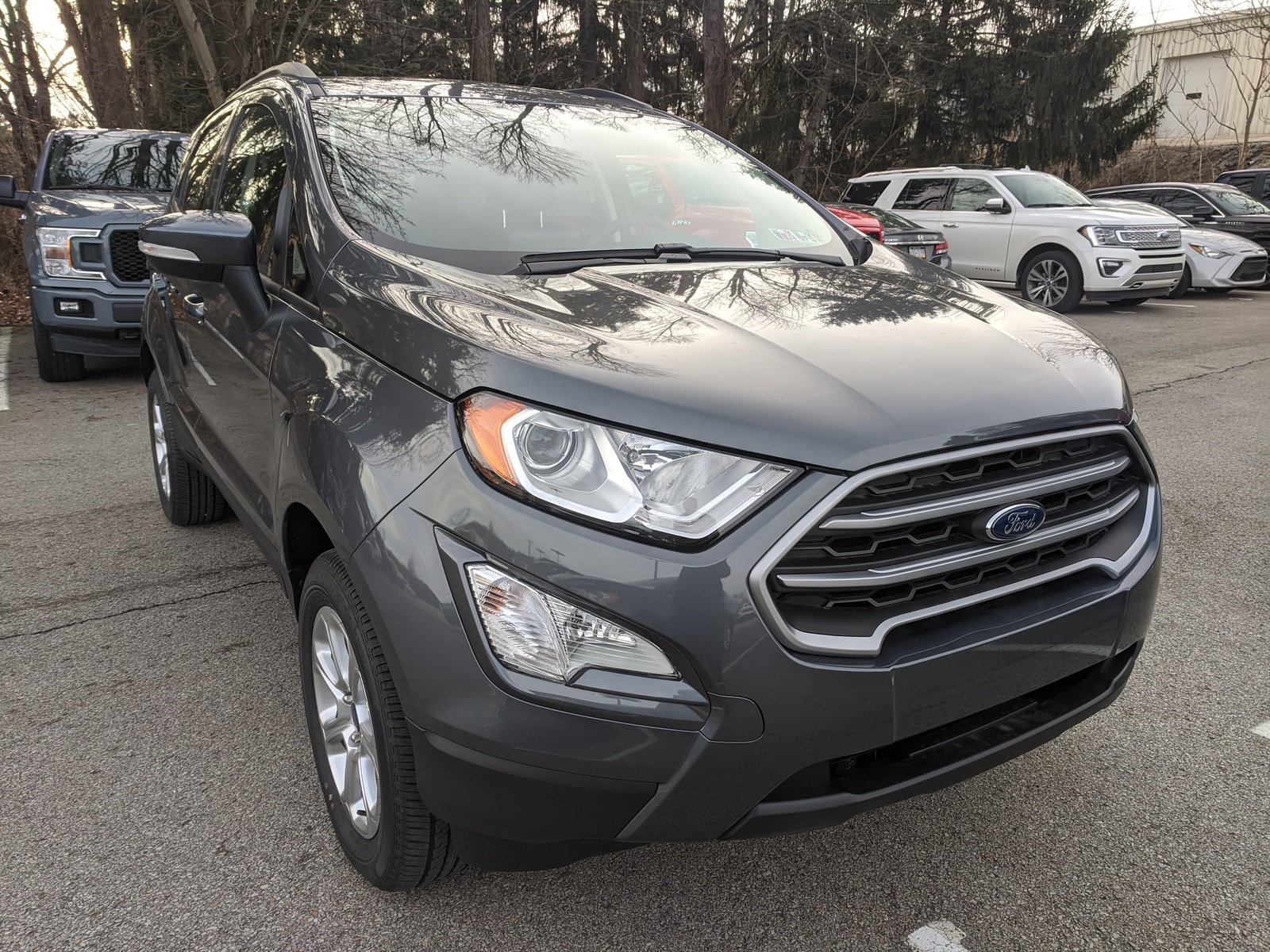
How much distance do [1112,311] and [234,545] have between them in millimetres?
11642

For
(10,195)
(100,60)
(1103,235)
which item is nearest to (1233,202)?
(1103,235)

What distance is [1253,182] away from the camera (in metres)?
16.7

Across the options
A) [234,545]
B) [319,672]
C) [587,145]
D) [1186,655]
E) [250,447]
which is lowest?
[234,545]

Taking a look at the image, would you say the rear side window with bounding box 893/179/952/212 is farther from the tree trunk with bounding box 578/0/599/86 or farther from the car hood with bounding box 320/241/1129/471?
the car hood with bounding box 320/241/1129/471

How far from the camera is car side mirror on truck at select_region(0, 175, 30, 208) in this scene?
7.00 metres

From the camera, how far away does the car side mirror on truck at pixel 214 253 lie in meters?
2.37

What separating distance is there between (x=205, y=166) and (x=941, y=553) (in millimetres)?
3350

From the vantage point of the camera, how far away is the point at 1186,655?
3.12 m

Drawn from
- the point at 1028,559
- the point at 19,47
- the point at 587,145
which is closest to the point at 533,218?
the point at 587,145

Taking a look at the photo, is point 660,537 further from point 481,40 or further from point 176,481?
point 481,40

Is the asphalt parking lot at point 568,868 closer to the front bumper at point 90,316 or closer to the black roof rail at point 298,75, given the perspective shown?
the black roof rail at point 298,75

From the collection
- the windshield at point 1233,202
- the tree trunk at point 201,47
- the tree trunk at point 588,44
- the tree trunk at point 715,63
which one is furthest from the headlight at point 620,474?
the tree trunk at point 588,44

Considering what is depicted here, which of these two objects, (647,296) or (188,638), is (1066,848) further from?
(188,638)

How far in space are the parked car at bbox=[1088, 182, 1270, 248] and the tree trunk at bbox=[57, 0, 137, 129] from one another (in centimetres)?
1457
